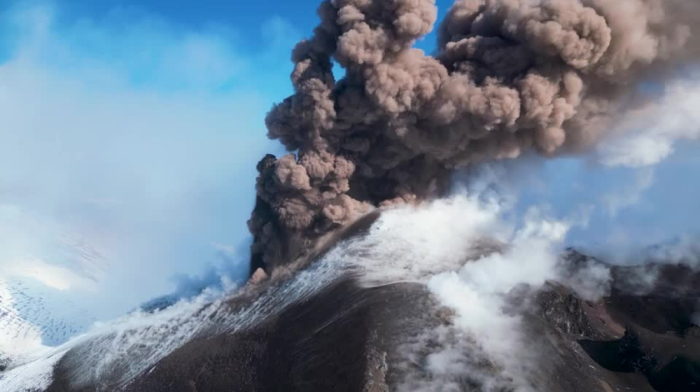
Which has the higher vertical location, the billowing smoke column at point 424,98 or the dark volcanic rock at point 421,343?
the billowing smoke column at point 424,98

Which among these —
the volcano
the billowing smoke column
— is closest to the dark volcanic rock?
the volcano

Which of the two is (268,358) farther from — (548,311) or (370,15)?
(370,15)

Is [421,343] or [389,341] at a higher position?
[389,341]

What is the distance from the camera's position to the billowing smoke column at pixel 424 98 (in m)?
25.3

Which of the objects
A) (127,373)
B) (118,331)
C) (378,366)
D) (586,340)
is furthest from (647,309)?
(118,331)

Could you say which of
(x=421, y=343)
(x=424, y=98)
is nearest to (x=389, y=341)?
(x=421, y=343)

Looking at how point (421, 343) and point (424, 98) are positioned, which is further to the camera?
point (424, 98)

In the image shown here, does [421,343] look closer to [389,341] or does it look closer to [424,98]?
[389,341]

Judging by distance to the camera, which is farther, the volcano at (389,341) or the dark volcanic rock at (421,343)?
the dark volcanic rock at (421,343)

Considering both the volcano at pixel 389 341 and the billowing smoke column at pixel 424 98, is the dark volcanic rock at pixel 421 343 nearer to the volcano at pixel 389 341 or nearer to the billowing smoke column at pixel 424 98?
the volcano at pixel 389 341

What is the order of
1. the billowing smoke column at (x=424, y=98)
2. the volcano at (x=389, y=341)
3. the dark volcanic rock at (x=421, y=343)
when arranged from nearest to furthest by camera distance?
the volcano at (x=389, y=341)
the dark volcanic rock at (x=421, y=343)
the billowing smoke column at (x=424, y=98)

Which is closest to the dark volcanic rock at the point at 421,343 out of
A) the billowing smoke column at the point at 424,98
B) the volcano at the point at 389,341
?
the volcano at the point at 389,341

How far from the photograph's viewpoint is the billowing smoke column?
25266mm

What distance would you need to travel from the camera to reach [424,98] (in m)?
28.3
